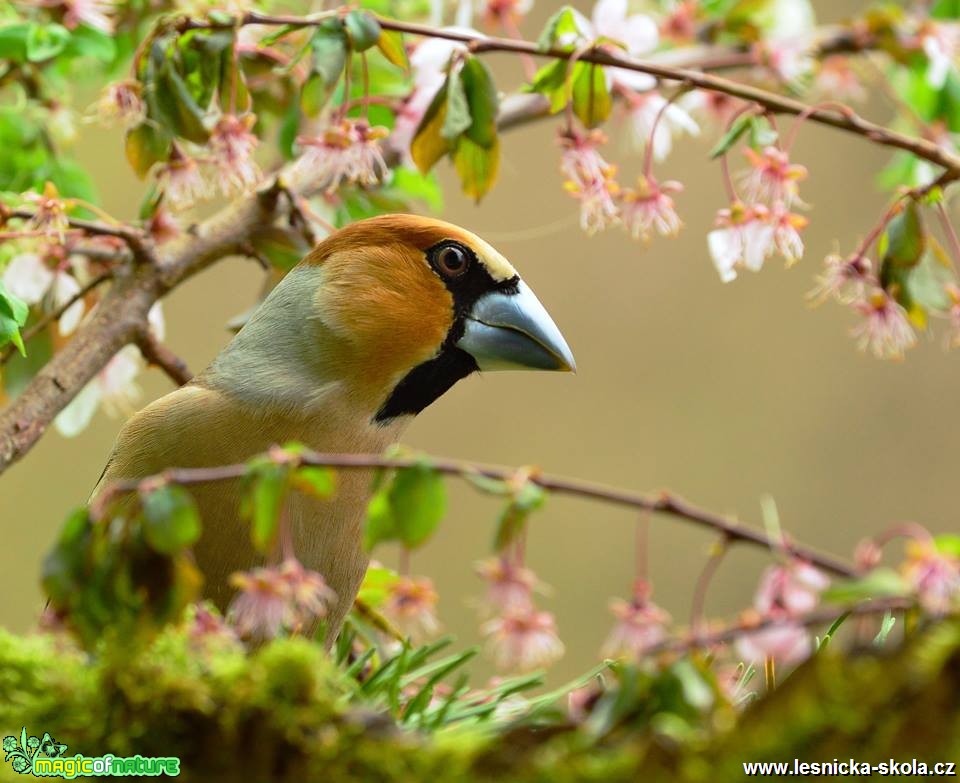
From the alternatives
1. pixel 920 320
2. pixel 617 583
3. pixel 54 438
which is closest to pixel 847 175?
pixel 617 583

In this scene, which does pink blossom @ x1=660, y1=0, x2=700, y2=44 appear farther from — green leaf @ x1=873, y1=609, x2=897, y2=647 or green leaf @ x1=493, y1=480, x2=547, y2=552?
green leaf @ x1=493, y1=480, x2=547, y2=552

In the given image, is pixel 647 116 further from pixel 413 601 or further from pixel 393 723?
pixel 393 723

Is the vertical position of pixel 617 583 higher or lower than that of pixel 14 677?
lower

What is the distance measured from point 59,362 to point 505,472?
2.89 feet

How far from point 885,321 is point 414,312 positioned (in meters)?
0.56

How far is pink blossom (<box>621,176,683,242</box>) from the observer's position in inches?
51.1

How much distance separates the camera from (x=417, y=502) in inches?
29.0

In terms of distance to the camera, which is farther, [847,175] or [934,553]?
[847,175]

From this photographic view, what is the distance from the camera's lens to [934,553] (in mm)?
663

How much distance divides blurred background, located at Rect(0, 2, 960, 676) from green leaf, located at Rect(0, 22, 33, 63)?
2714 mm

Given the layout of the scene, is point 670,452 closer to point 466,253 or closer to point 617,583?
point 617,583

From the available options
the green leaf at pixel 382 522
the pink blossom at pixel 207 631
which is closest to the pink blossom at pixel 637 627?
the green leaf at pixel 382 522

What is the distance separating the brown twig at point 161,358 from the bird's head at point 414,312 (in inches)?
9.3

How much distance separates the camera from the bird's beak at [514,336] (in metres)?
1.42
